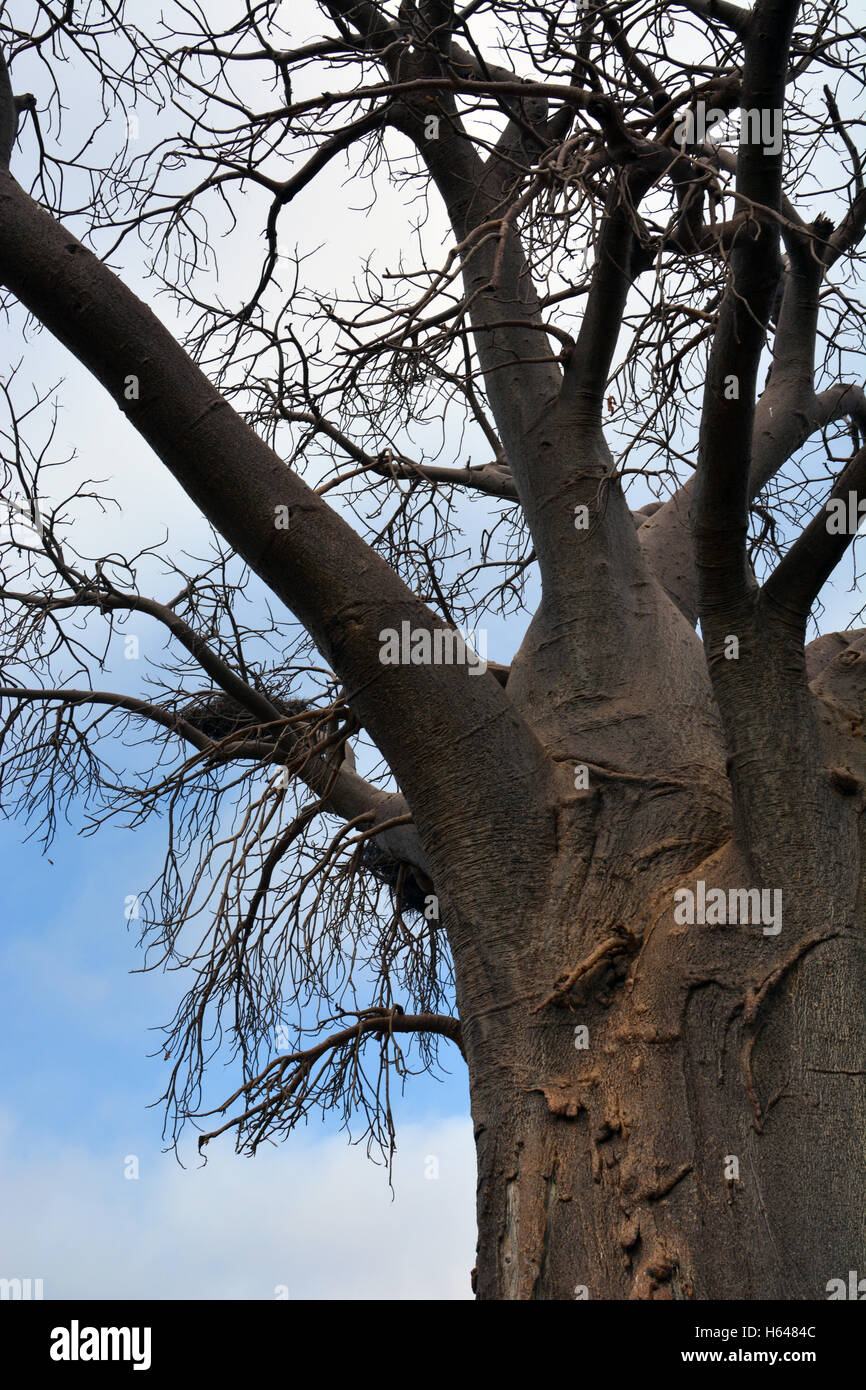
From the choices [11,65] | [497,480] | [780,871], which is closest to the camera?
[780,871]

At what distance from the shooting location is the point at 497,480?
4.90m

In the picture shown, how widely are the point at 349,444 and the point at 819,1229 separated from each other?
2.77 m

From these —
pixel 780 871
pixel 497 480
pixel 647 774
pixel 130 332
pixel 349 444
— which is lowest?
pixel 780 871

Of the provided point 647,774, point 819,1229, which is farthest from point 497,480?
point 819,1229

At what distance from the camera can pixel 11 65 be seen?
11.6 feet

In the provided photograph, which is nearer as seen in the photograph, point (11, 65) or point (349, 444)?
point (11, 65)

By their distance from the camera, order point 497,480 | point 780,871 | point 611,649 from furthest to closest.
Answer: point 497,480 < point 611,649 < point 780,871

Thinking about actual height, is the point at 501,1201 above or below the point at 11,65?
below

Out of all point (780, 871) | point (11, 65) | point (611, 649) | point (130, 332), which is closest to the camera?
point (780, 871)

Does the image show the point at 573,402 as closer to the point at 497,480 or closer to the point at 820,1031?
the point at 497,480
